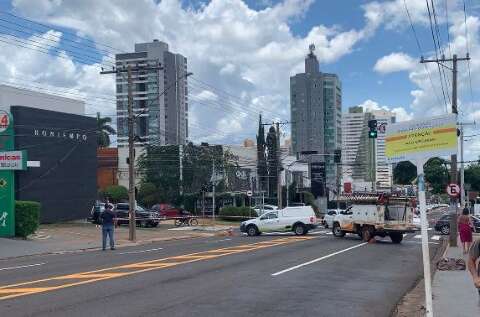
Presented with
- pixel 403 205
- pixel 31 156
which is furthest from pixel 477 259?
pixel 31 156

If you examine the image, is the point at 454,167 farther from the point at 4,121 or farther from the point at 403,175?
the point at 403,175

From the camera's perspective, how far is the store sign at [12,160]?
29.6 metres

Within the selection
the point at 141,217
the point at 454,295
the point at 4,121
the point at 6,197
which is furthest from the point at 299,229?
the point at 454,295

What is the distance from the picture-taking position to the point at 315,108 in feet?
271

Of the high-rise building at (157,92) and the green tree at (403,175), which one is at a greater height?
the high-rise building at (157,92)

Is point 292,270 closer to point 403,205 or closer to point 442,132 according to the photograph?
point 442,132

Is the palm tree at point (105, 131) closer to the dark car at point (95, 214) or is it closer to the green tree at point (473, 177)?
the dark car at point (95, 214)

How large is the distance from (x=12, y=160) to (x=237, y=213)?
33.2 metres

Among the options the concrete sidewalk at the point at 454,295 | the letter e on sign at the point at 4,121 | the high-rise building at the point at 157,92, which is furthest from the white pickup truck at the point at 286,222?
the concrete sidewalk at the point at 454,295

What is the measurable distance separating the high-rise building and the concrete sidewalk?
24.2 metres

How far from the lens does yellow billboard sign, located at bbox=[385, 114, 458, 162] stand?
27.5ft

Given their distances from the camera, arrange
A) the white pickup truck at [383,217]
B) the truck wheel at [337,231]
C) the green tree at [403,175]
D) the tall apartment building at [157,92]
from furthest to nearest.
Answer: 1. the green tree at [403,175]
2. the tall apartment building at [157,92]
3. the truck wheel at [337,231]
4. the white pickup truck at [383,217]

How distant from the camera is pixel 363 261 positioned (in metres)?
21.0

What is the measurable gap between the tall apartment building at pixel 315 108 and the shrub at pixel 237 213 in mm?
19350
